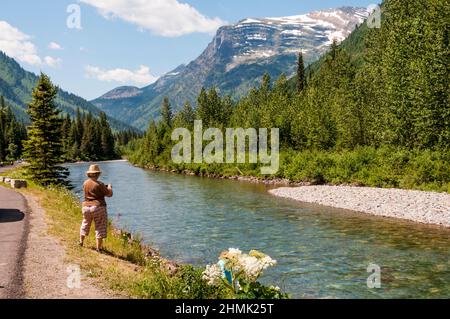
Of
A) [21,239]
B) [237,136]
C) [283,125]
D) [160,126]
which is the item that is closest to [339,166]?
[283,125]

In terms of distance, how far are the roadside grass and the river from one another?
14.1 ft

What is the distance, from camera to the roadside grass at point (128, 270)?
38.3ft

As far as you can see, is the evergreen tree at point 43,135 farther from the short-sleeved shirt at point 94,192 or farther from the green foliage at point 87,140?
the green foliage at point 87,140

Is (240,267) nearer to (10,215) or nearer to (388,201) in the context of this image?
(10,215)

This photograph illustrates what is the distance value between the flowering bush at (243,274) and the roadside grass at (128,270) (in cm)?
62

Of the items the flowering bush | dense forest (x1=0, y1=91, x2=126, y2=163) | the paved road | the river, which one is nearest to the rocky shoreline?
the river

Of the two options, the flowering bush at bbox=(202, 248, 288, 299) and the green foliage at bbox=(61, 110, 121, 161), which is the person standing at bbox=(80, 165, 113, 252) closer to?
the flowering bush at bbox=(202, 248, 288, 299)

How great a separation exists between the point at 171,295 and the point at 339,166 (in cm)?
5028

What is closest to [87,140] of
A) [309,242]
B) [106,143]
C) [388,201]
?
[106,143]

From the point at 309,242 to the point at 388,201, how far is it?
1601 centimetres

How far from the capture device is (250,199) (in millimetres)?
45875

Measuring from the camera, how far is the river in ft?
57.2

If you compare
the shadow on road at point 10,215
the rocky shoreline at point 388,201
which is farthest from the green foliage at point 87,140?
the shadow on road at point 10,215

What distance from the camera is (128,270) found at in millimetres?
14766
